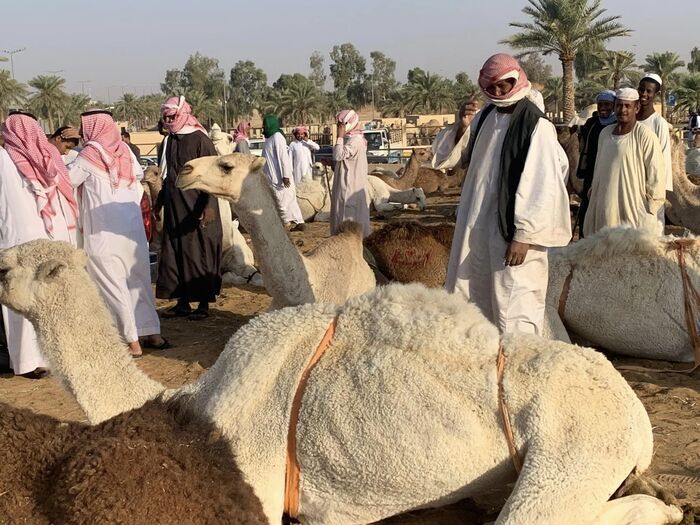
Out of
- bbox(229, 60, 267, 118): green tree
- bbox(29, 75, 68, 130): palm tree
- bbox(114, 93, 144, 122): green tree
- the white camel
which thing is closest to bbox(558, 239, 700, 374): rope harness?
the white camel

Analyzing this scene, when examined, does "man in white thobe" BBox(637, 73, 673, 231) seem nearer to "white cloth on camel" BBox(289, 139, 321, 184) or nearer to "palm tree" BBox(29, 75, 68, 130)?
"white cloth on camel" BBox(289, 139, 321, 184)

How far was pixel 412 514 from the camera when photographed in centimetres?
352

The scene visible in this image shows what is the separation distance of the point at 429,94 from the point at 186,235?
70915mm

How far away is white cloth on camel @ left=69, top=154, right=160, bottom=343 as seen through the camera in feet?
21.0

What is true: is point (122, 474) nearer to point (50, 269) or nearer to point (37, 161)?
point (50, 269)

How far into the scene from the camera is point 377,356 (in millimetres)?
3062

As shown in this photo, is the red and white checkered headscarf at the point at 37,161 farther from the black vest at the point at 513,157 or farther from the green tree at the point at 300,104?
the green tree at the point at 300,104

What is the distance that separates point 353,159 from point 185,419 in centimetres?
690

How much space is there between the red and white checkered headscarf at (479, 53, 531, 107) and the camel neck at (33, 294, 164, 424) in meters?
2.31

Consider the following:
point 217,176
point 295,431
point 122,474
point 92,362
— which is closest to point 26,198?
point 217,176

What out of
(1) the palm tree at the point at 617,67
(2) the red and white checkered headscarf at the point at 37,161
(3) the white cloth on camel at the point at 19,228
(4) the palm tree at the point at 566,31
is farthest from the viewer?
(1) the palm tree at the point at 617,67

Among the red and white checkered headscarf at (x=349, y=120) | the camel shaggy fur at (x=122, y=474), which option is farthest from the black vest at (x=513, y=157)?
the red and white checkered headscarf at (x=349, y=120)

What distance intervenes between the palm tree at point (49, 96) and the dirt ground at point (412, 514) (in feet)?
200

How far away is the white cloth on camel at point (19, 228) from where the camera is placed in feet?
19.4
